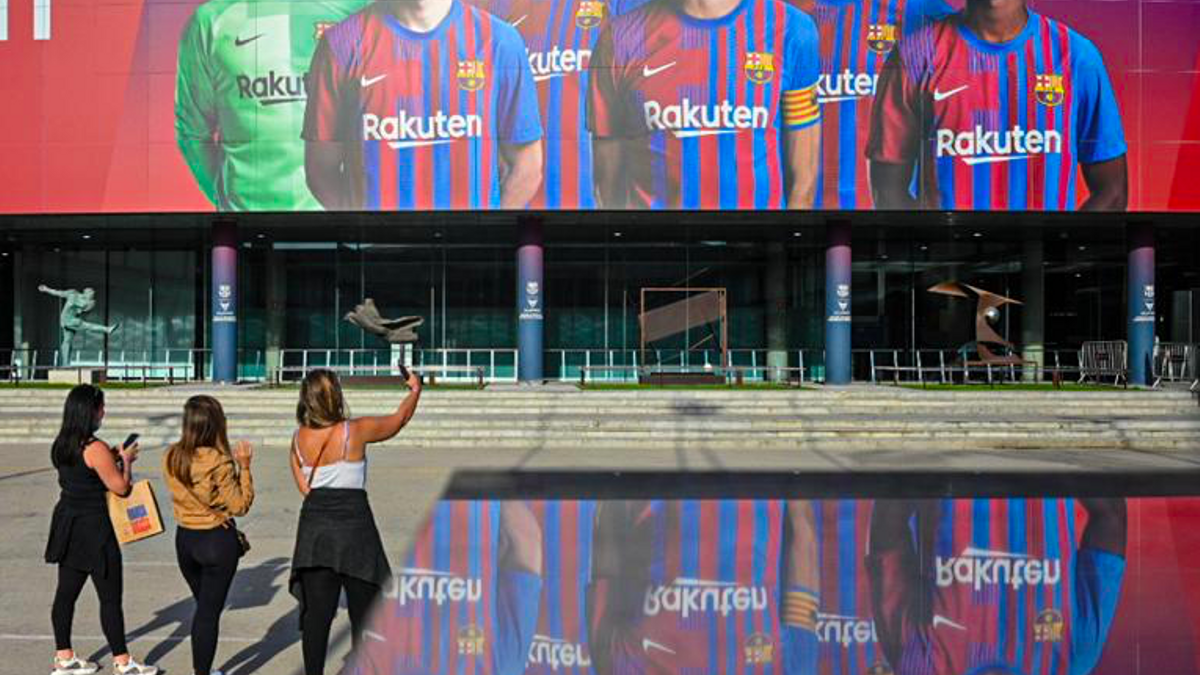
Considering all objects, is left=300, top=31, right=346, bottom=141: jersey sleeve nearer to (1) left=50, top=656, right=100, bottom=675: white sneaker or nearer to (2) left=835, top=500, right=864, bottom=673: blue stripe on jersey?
(2) left=835, top=500, right=864, bottom=673: blue stripe on jersey

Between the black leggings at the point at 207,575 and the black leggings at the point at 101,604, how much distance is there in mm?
518

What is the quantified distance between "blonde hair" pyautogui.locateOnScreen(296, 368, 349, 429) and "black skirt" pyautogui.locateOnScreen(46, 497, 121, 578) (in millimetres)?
1307

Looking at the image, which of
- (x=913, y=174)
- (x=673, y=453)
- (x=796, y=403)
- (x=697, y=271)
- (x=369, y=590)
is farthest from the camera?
(x=697, y=271)

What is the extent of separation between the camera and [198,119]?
2723cm

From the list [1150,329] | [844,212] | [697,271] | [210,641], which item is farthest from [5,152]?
[1150,329]

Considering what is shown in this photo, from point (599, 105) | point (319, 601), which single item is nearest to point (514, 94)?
point (599, 105)

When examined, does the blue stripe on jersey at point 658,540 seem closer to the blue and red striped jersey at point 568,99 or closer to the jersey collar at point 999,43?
the blue and red striped jersey at point 568,99

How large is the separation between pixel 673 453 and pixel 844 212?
46.3 feet

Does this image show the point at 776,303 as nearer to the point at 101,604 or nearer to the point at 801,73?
the point at 801,73

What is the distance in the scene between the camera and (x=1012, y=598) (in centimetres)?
659

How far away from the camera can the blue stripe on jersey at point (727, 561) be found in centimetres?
540

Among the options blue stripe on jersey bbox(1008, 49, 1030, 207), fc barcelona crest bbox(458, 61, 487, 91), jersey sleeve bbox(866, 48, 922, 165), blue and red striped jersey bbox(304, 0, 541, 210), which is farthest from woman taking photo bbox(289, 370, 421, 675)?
blue stripe on jersey bbox(1008, 49, 1030, 207)

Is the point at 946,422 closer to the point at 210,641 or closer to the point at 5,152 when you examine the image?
the point at 210,641

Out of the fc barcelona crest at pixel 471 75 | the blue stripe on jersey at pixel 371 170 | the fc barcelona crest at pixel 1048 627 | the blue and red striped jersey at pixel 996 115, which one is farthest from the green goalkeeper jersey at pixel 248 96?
the fc barcelona crest at pixel 1048 627
